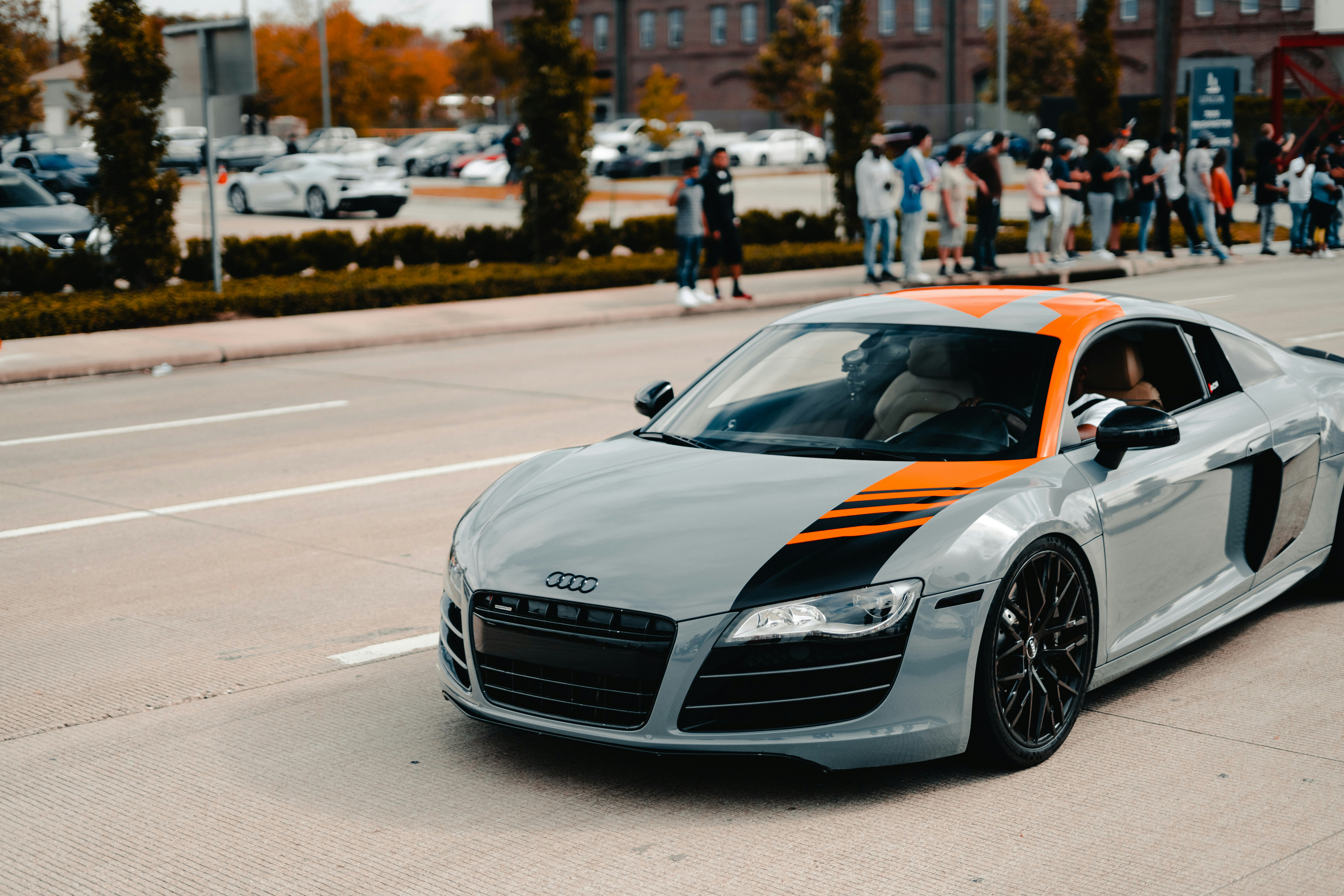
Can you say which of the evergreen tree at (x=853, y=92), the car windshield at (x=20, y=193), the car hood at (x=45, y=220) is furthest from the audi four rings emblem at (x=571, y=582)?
the car windshield at (x=20, y=193)

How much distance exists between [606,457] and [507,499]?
44cm

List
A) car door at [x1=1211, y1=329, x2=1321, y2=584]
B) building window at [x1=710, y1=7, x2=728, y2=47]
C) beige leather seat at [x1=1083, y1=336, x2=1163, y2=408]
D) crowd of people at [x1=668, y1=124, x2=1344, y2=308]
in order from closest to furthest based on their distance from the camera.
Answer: beige leather seat at [x1=1083, y1=336, x2=1163, y2=408] → car door at [x1=1211, y1=329, x2=1321, y2=584] → crowd of people at [x1=668, y1=124, x2=1344, y2=308] → building window at [x1=710, y1=7, x2=728, y2=47]

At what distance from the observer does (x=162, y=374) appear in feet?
49.8

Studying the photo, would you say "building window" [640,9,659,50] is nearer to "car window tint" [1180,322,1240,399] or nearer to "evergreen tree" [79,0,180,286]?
"evergreen tree" [79,0,180,286]

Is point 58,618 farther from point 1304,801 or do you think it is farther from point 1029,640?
point 1304,801

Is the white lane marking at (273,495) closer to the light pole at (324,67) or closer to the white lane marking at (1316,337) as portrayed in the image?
the white lane marking at (1316,337)

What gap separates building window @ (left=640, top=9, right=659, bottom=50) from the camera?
3558 inches

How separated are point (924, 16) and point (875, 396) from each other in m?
78.7

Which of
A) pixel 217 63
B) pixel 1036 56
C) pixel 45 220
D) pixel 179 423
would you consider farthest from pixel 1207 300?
pixel 1036 56

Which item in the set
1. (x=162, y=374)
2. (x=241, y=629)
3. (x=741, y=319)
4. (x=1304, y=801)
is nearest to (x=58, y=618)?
(x=241, y=629)

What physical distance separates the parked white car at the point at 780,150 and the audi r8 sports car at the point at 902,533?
199 ft

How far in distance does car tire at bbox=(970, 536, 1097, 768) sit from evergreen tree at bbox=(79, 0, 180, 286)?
17.1 metres

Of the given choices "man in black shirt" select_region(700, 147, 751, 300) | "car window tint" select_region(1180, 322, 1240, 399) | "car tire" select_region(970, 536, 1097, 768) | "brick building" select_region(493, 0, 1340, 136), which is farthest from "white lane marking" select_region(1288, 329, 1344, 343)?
"brick building" select_region(493, 0, 1340, 136)

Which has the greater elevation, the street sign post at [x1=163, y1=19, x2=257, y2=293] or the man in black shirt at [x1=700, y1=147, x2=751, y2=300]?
the street sign post at [x1=163, y1=19, x2=257, y2=293]
